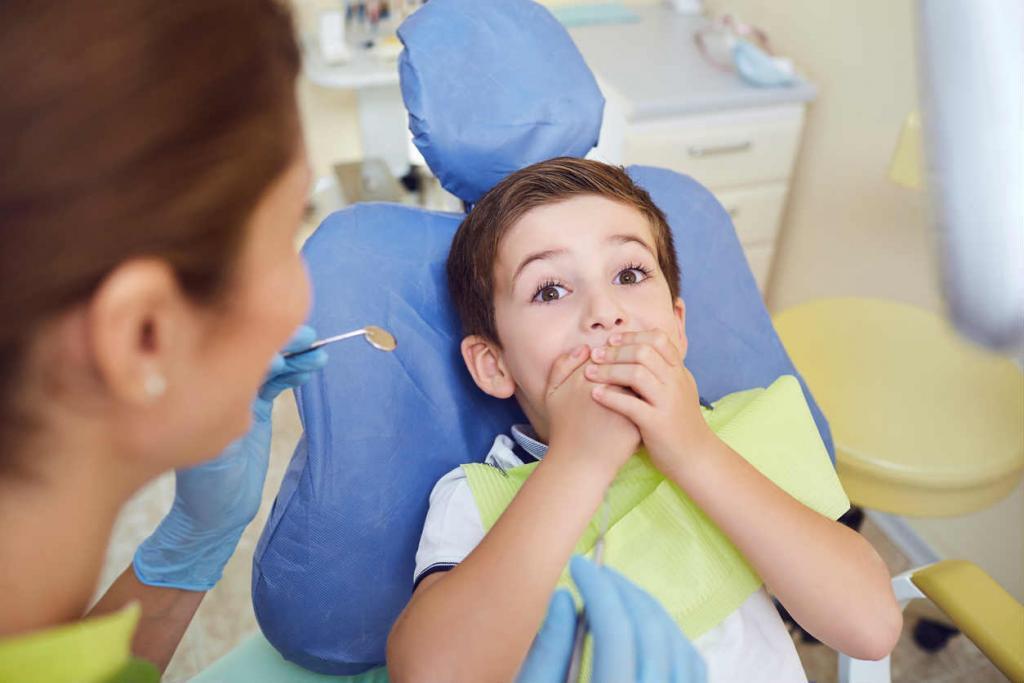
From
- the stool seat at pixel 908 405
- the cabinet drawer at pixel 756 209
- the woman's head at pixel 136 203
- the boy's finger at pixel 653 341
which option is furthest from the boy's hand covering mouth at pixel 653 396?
Answer: the cabinet drawer at pixel 756 209

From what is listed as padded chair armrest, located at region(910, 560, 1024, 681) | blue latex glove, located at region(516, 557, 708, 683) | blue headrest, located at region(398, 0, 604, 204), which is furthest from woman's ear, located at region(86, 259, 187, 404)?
Result: padded chair armrest, located at region(910, 560, 1024, 681)

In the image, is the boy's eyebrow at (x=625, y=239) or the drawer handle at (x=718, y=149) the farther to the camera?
the drawer handle at (x=718, y=149)

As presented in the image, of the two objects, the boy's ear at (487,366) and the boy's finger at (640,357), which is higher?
the boy's finger at (640,357)

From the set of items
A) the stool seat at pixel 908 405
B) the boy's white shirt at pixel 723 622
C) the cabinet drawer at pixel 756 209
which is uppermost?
the boy's white shirt at pixel 723 622

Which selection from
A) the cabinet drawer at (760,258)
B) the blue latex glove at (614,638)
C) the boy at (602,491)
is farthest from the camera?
the cabinet drawer at (760,258)

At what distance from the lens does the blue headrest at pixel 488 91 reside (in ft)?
3.53

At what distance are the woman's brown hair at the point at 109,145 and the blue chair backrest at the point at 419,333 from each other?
53 cm

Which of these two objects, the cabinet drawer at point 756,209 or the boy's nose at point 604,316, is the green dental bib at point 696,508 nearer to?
the boy's nose at point 604,316

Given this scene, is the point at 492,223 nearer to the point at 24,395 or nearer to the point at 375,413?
the point at 375,413

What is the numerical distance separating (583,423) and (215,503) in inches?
17.7

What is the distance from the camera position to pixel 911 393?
1480mm

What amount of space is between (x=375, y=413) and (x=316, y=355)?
152mm

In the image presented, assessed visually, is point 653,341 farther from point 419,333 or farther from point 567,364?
point 419,333

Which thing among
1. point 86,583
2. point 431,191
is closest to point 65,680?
point 86,583
